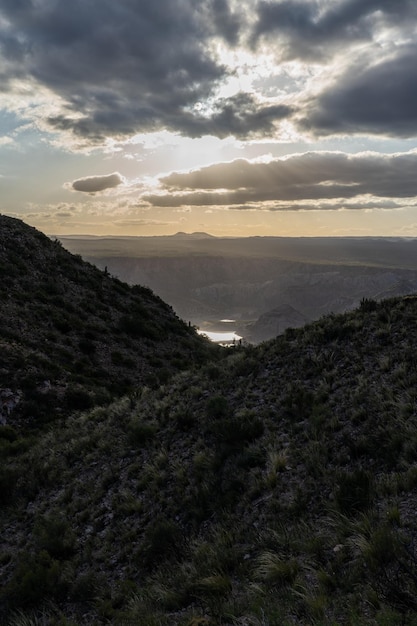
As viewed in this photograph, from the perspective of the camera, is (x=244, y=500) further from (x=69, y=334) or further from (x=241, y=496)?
(x=69, y=334)

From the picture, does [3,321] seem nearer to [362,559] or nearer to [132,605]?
[132,605]

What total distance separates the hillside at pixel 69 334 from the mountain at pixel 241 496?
4753 millimetres

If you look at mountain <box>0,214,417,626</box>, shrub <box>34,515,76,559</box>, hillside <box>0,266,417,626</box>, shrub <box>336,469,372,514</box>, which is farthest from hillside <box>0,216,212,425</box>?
shrub <box>336,469,372,514</box>

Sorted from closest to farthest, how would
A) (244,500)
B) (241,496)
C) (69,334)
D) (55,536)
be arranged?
(244,500) < (241,496) < (55,536) < (69,334)

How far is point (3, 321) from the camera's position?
87.7 ft

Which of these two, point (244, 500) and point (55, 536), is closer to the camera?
point (244, 500)

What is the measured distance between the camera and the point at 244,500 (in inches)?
345

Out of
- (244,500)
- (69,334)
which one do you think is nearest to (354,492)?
(244,500)

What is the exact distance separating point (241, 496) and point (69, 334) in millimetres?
23396

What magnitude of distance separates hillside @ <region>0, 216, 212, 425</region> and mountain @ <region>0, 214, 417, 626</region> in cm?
475

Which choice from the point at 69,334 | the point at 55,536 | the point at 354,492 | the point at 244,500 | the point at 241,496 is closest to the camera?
the point at 354,492

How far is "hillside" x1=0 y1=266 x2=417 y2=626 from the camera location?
5.89 metres

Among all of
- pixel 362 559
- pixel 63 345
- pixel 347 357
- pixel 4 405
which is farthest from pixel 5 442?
pixel 362 559

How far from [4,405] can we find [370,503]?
1747cm
